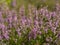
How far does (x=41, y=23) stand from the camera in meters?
4.52

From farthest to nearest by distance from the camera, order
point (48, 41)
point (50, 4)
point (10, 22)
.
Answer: point (50, 4), point (10, 22), point (48, 41)

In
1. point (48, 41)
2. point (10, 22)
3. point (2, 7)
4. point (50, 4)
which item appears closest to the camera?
point (48, 41)

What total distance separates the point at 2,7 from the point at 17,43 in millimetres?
1552

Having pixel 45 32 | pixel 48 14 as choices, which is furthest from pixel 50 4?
pixel 45 32

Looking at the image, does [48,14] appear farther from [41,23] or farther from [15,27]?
A: [15,27]

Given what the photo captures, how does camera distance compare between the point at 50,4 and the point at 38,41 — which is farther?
the point at 50,4

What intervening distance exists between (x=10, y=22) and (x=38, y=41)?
622 mm

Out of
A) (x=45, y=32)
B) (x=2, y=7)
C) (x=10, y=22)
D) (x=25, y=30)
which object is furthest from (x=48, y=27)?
(x=2, y=7)

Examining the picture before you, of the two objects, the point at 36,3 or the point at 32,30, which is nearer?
the point at 32,30

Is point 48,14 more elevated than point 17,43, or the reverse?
point 48,14

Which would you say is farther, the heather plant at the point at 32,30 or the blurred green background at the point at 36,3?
the blurred green background at the point at 36,3

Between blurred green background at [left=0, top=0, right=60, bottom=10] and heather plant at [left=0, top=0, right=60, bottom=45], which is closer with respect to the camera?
heather plant at [left=0, top=0, right=60, bottom=45]

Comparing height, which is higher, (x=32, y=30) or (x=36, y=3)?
(x=32, y=30)

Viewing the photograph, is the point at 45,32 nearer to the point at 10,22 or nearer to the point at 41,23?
the point at 41,23
